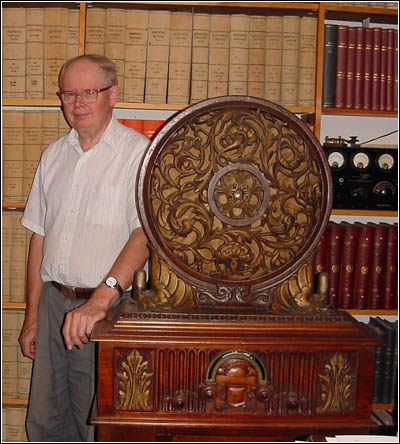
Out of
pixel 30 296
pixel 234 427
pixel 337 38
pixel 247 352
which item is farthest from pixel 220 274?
pixel 337 38

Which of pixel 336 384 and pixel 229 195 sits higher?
pixel 229 195

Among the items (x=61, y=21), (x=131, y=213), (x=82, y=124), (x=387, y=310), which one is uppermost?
(x=61, y=21)

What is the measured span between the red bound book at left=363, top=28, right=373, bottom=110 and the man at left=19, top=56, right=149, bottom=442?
2.72 ft

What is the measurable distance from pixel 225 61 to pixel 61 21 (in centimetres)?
57

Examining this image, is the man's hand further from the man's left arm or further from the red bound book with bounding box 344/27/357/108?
the red bound book with bounding box 344/27/357/108

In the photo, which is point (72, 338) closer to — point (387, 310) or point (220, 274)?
point (220, 274)

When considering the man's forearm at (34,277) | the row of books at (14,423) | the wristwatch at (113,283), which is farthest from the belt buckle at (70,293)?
the row of books at (14,423)

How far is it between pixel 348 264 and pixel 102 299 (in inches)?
38.0

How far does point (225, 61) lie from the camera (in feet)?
5.54

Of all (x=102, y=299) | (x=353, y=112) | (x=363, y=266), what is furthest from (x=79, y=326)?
(x=353, y=112)

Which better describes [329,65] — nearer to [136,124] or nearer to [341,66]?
[341,66]

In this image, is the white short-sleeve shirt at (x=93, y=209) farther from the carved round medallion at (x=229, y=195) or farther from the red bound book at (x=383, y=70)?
the red bound book at (x=383, y=70)

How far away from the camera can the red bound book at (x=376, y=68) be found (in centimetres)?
171

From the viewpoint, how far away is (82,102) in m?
1.39
